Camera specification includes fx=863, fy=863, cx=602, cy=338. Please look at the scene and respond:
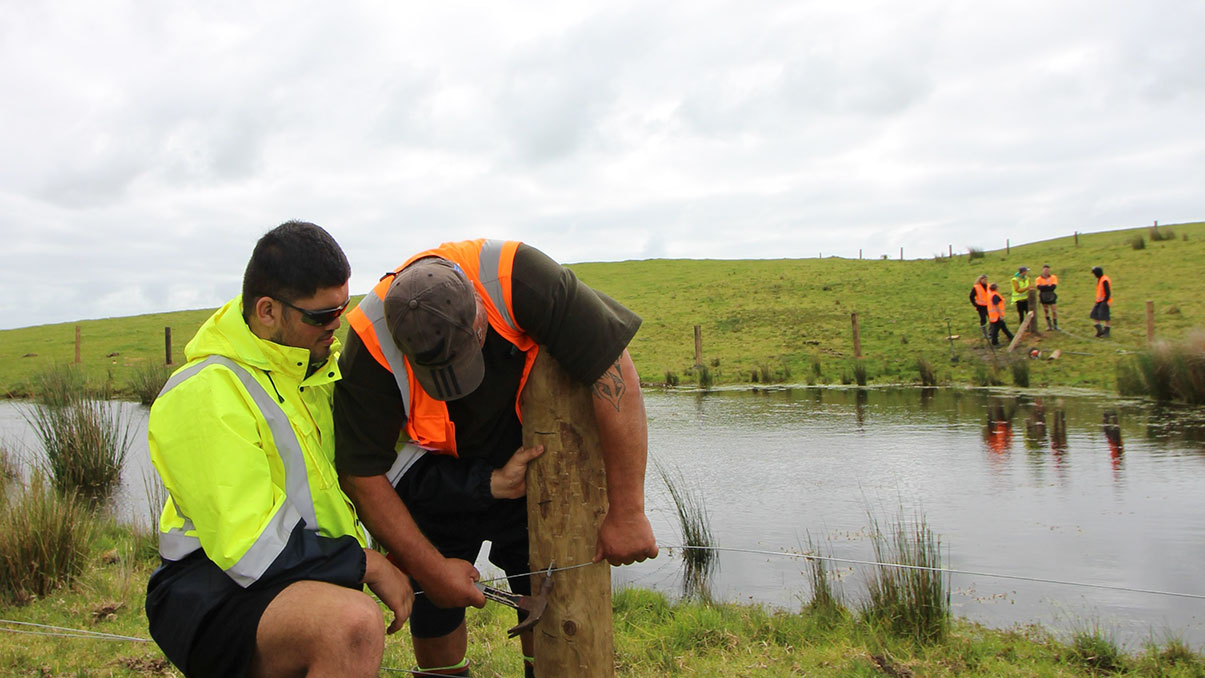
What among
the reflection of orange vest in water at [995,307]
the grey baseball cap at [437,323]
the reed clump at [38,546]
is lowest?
the reed clump at [38,546]

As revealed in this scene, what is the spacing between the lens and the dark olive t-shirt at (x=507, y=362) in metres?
2.51

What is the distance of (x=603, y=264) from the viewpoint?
6106 centimetres

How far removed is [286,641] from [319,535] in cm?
→ 33

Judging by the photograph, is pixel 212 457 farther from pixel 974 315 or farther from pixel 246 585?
pixel 974 315

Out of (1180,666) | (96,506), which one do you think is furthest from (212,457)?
(96,506)

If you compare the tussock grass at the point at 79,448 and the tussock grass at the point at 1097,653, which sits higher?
the tussock grass at the point at 79,448

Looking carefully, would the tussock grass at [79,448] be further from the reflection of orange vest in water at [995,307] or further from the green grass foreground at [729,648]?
the reflection of orange vest in water at [995,307]

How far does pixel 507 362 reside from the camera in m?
2.65

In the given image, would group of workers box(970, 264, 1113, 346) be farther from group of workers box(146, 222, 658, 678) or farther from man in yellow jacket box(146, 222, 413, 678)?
man in yellow jacket box(146, 222, 413, 678)

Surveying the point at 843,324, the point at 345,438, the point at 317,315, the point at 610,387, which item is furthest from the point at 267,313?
the point at 843,324

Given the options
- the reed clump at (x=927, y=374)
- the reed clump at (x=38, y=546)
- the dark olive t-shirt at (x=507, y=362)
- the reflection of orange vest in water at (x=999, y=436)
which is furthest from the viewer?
the reed clump at (x=927, y=374)

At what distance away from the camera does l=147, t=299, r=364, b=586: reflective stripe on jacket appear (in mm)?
2287

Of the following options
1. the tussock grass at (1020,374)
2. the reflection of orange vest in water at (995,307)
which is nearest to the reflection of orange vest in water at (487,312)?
the tussock grass at (1020,374)

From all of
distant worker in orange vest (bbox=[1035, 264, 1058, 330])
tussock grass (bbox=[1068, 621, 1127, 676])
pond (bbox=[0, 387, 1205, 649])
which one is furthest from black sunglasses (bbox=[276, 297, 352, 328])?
distant worker in orange vest (bbox=[1035, 264, 1058, 330])
